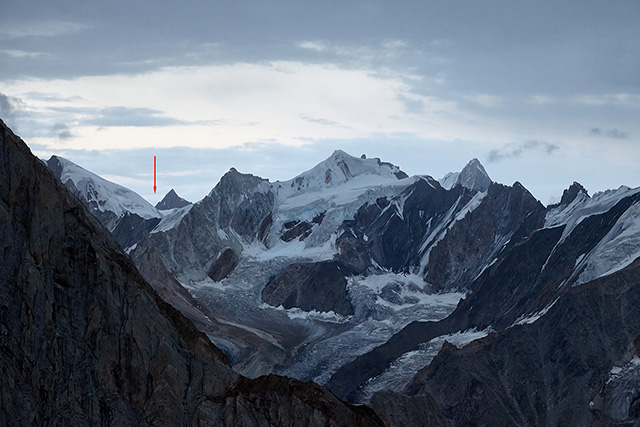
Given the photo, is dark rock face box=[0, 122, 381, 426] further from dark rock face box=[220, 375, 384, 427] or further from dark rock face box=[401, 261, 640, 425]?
dark rock face box=[401, 261, 640, 425]

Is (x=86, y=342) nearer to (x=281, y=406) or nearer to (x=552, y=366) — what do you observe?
(x=281, y=406)

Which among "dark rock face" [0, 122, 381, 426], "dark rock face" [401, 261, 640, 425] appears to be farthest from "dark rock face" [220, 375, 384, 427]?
"dark rock face" [401, 261, 640, 425]

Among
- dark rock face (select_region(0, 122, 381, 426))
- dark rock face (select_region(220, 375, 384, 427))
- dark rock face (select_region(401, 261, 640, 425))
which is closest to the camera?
dark rock face (select_region(0, 122, 381, 426))

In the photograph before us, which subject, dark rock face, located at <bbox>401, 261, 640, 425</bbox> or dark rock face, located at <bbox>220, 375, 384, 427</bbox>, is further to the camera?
dark rock face, located at <bbox>401, 261, 640, 425</bbox>

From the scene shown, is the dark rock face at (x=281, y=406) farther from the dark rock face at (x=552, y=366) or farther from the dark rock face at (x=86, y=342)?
the dark rock face at (x=552, y=366)

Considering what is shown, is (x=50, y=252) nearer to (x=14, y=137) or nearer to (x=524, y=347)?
(x=14, y=137)
